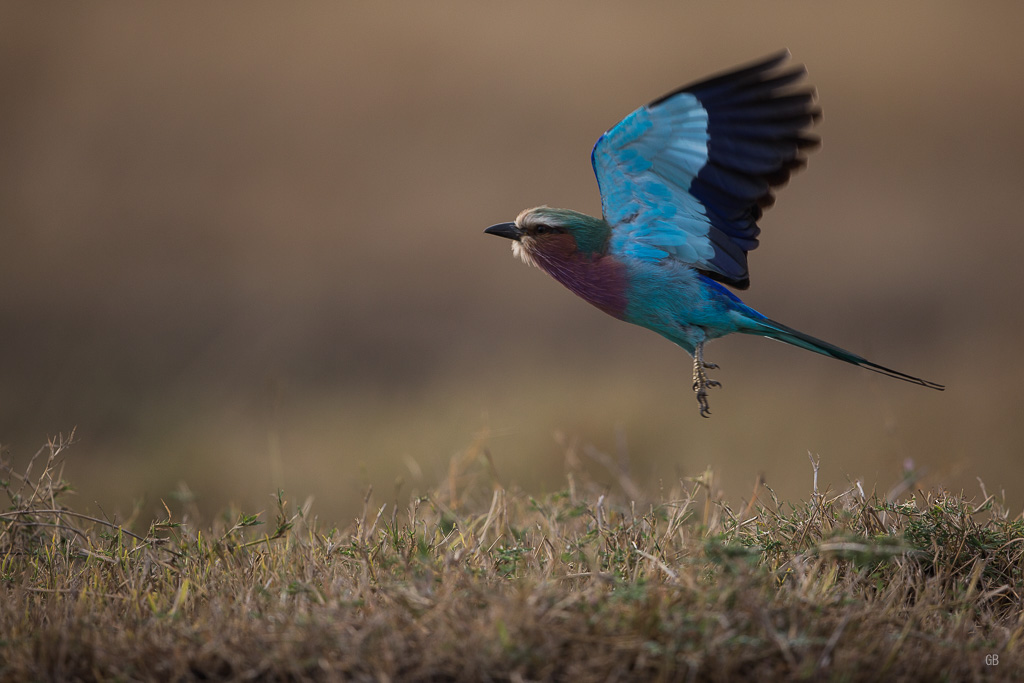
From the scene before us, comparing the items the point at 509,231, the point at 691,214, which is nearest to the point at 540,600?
the point at 509,231

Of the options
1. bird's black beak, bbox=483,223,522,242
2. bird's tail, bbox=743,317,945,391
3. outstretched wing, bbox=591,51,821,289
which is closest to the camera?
bird's tail, bbox=743,317,945,391

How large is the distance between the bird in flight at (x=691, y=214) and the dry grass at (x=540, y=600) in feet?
2.50

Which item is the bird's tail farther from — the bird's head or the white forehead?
the white forehead

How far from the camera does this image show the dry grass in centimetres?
214

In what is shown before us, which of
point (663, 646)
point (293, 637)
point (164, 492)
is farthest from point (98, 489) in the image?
point (663, 646)

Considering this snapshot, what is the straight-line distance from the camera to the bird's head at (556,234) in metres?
3.53

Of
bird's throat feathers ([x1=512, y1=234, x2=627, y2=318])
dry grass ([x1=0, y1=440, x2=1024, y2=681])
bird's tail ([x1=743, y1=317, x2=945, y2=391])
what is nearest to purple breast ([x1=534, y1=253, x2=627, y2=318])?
bird's throat feathers ([x1=512, y1=234, x2=627, y2=318])

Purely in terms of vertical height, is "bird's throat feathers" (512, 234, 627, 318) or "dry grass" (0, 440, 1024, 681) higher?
"bird's throat feathers" (512, 234, 627, 318)

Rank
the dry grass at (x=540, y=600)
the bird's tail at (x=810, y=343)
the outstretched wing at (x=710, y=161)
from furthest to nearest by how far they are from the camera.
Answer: the outstretched wing at (x=710, y=161) < the bird's tail at (x=810, y=343) < the dry grass at (x=540, y=600)

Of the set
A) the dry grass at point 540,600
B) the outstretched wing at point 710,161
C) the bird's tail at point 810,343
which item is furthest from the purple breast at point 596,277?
the dry grass at point 540,600

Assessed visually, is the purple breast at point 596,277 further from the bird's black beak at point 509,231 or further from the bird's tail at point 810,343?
the bird's tail at point 810,343

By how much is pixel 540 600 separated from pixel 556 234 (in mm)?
1663

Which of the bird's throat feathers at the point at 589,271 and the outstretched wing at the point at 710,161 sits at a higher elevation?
the outstretched wing at the point at 710,161

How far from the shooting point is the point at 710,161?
3.58 m
